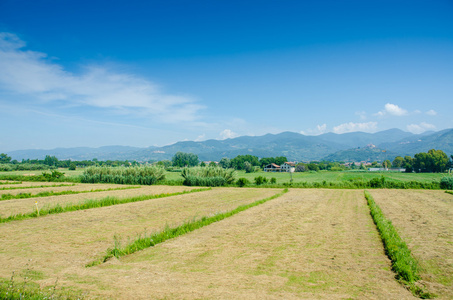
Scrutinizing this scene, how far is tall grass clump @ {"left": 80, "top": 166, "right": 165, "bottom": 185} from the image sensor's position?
4141 centimetres

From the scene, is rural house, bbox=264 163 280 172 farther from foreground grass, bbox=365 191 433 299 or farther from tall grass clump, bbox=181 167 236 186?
foreground grass, bbox=365 191 433 299

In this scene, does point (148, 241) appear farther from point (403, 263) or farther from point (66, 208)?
point (66, 208)

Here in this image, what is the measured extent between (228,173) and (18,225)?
29.3 metres

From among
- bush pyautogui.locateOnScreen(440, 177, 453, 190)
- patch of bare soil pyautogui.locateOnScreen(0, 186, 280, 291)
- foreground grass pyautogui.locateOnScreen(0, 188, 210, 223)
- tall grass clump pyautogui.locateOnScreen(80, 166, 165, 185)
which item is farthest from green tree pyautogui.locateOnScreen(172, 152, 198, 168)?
patch of bare soil pyautogui.locateOnScreen(0, 186, 280, 291)

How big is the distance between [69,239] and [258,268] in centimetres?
681

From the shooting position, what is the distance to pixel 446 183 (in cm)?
3219

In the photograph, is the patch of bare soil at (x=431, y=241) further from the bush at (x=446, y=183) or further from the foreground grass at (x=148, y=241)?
the bush at (x=446, y=183)

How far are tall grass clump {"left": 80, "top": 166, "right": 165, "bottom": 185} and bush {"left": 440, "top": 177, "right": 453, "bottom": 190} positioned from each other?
3696cm

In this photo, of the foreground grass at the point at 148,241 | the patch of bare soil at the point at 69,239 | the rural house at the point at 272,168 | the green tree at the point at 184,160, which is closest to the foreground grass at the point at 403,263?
the patch of bare soil at the point at 69,239

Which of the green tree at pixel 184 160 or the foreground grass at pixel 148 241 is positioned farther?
the green tree at pixel 184 160

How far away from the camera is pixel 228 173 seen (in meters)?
39.7

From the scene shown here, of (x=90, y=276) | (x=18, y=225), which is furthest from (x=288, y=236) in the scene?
(x=18, y=225)

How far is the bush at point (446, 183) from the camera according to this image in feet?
104

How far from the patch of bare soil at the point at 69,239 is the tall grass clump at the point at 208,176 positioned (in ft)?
77.4
